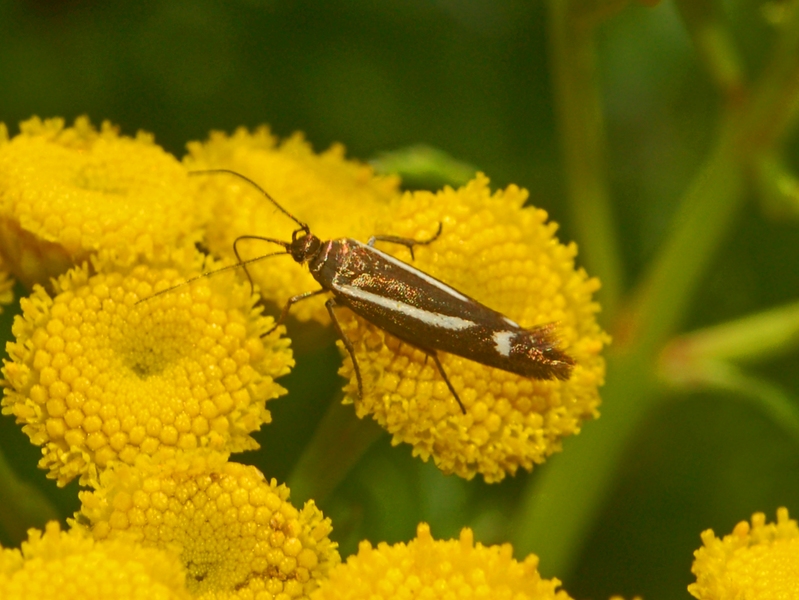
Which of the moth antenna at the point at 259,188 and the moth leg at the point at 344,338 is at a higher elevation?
the moth antenna at the point at 259,188

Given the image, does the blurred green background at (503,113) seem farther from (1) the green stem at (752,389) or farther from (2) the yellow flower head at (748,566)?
(2) the yellow flower head at (748,566)

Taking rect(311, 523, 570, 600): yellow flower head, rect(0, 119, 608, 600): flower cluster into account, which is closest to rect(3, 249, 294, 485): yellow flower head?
rect(0, 119, 608, 600): flower cluster

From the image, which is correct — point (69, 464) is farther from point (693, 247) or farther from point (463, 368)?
point (693, 247)

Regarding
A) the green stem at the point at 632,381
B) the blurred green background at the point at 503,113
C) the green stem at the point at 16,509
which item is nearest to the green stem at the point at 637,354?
the green stem at the point at 632,381

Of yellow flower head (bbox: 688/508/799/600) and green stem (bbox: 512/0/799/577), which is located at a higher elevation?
green stem (bbox: 512/0/799/577)

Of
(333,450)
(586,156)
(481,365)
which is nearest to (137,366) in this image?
(333,450)

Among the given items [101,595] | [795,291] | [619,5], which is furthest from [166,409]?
[795,291]

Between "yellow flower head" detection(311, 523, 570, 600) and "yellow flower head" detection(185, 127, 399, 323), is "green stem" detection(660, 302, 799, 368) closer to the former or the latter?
"yellow flower head" detection(185, 127, 399, 323)
